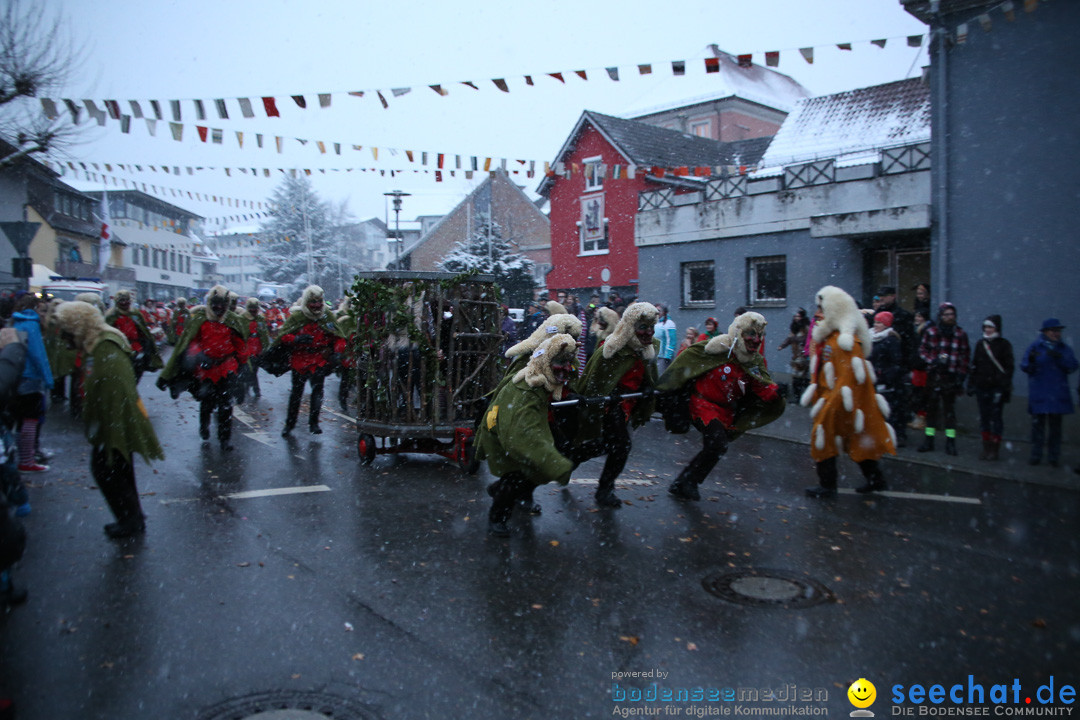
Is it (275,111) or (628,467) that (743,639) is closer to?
(628,467)

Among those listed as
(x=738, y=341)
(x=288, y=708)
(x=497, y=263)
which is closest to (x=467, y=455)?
(x=738, y=341)

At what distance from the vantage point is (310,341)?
423 inches

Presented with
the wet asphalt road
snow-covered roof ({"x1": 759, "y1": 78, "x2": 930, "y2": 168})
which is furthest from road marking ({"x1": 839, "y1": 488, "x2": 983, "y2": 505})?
snow-covered roof ({"x1": 759, "y1": 78, "x2": 930, "y2": 168})

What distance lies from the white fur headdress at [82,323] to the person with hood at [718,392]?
4732 mm

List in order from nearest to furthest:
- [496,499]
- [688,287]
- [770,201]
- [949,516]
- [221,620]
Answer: [221,620]
[496,499]
[949,516]
[770,201]
[688,287]

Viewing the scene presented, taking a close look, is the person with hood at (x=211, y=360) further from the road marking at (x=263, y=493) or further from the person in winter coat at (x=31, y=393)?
the road marking at (x=263, y=493)

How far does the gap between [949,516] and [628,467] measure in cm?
342

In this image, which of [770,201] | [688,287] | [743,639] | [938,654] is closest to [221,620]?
[743,639]

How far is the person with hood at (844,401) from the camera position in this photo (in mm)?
7336

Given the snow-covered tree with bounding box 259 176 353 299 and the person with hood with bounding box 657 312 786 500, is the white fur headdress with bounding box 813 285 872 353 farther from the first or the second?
the snow-covered tree with bounding box 259 176 353 299

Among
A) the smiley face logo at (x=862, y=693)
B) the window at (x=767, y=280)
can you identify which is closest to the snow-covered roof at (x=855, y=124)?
the window at (x=767, y=280)

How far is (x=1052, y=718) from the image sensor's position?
11.8 ft

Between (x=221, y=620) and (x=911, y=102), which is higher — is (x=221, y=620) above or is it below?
below

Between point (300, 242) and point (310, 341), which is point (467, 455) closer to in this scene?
point (310, 341)
